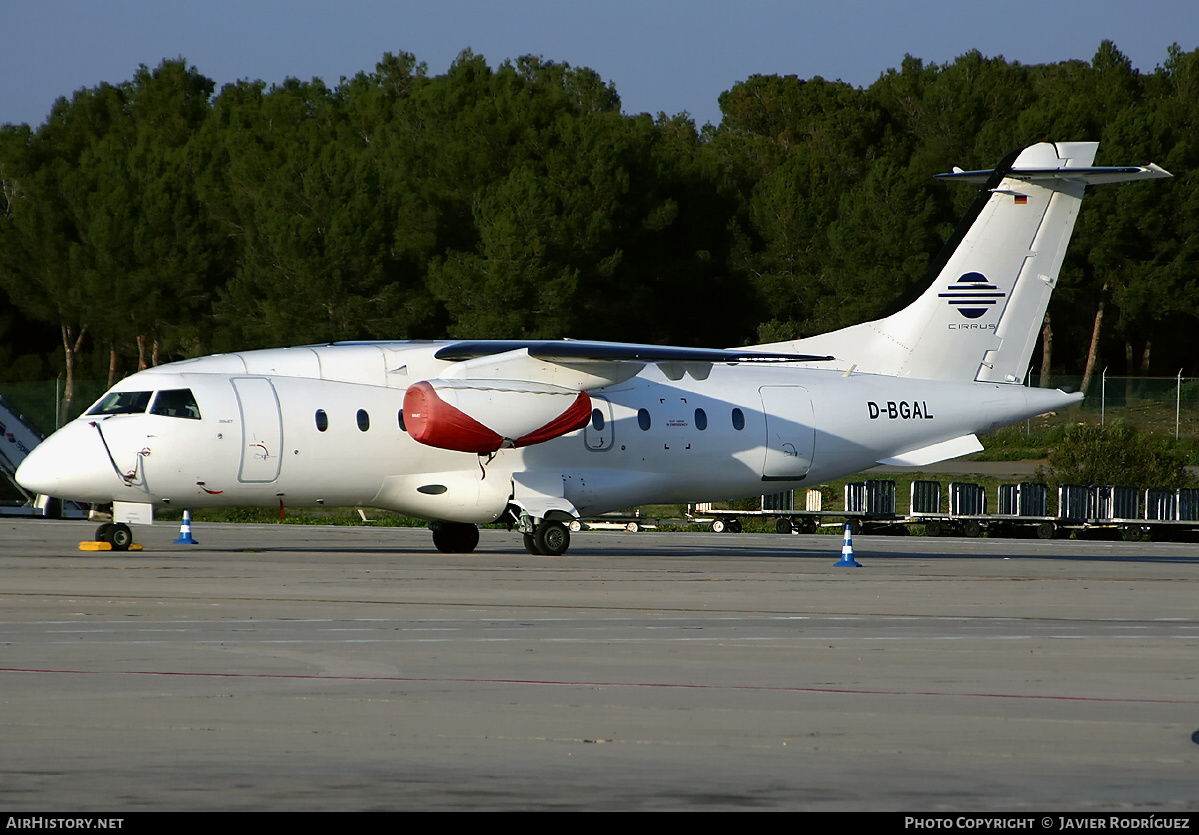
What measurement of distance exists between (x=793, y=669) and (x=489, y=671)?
2240mm

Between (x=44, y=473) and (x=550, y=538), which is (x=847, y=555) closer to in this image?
(x=550, y=538)

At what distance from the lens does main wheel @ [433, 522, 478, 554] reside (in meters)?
25.7

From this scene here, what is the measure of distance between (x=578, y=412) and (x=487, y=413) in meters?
1.70

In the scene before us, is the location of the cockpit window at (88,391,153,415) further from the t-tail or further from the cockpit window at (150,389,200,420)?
the t-tail

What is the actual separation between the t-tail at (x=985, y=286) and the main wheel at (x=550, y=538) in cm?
614

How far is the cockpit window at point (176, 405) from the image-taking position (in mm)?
22438

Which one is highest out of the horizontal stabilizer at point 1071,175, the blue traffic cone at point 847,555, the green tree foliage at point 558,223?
the green tree foliage at point 558,223

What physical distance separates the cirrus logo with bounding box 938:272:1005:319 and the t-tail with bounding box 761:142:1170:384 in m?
0.02

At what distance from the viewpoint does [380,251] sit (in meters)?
61.8

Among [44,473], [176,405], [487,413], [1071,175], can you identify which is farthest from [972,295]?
[44,473]

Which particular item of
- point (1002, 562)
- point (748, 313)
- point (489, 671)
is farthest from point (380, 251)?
point (489, 671)

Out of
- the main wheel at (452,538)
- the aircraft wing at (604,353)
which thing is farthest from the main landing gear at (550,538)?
the aircraft wing at (604,353)

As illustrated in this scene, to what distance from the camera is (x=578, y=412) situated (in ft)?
78.8

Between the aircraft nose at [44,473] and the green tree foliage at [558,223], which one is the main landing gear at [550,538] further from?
the green tree foliage at [558,223]
